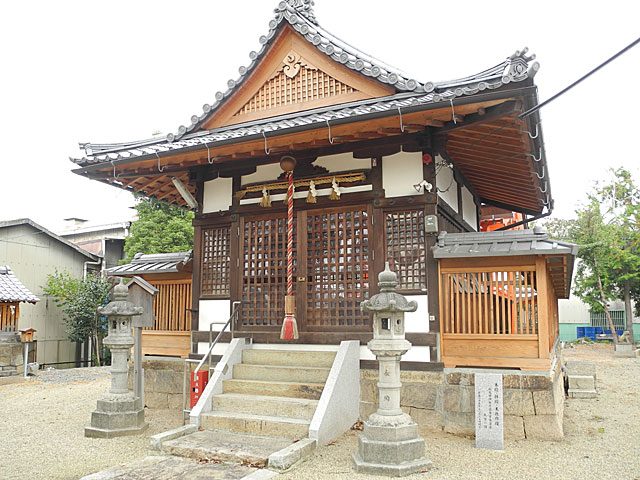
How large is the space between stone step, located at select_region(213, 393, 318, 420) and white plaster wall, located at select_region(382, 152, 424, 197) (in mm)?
3639

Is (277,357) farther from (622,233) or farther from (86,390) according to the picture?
(622,233)

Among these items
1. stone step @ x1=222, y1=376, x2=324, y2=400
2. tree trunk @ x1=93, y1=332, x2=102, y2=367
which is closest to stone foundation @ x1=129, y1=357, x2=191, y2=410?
stone step @ x1=222, y1=376, x2=324, y2=400

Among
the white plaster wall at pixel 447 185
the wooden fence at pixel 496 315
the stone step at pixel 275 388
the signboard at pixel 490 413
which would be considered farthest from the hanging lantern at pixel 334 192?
the signboard at pixel 490 413

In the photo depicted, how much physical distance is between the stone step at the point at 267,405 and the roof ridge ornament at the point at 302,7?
23.7 feet

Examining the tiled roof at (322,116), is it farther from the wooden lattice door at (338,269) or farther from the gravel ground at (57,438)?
the gravel ground at (57,438)

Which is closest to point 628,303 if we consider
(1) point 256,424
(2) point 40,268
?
(1) point 256,424

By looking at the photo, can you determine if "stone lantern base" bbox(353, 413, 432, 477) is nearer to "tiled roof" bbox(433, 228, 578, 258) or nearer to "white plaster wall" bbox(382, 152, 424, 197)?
"tiled roof" bbox(433, 228, 578, 258)

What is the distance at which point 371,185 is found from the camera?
8.87 metres

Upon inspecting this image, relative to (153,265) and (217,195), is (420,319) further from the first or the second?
(153,265)

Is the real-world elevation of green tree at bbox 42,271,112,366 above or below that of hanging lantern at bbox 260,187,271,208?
below

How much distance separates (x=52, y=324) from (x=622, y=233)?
1117 inches

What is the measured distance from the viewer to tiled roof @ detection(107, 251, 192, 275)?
400 inches

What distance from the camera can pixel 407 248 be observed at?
852 centimetres

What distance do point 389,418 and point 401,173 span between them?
411cm
